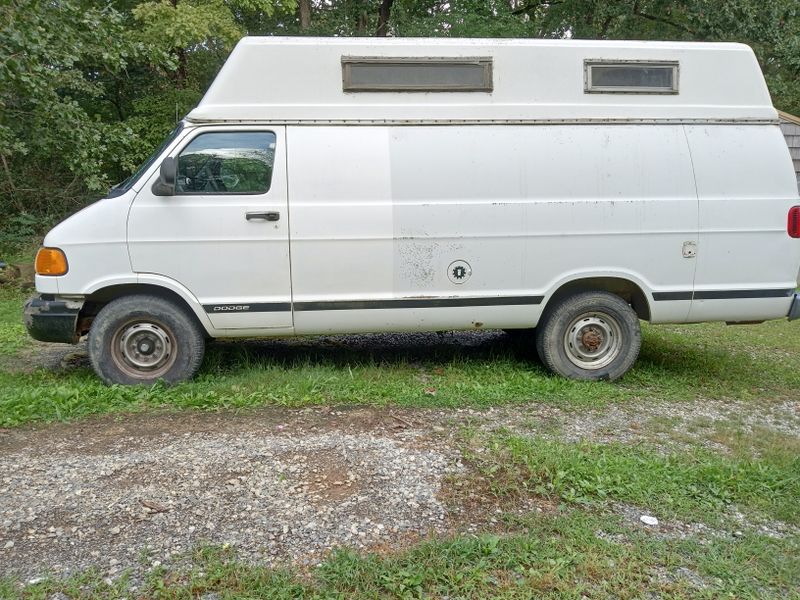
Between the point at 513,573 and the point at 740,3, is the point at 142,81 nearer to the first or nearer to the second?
the point at 740,3

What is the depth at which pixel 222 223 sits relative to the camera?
513 cm

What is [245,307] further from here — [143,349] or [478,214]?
[478,214]

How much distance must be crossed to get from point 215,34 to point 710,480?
465 inches

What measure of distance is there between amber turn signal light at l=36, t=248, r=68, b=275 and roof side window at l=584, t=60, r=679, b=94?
4455mm

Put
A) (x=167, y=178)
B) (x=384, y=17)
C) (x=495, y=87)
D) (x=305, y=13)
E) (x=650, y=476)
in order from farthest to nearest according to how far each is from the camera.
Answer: (x=384, y=17), (x=305, y=13), (x=495, y=87), (x=167, y=178), (x=650, y=476)

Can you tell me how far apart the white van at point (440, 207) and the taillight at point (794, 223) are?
0.06ft

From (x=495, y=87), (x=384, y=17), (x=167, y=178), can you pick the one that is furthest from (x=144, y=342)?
(x=384, y=17)

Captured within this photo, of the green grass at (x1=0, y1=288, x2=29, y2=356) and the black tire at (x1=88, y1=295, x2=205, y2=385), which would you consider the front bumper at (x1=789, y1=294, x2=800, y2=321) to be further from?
the green grass at (x1=0, y1=288, x2=29, y2=356)

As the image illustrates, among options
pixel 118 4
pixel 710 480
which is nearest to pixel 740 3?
pixel 118 4

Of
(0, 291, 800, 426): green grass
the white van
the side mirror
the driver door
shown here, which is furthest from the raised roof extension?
(0, 291, 800, 426): green grass

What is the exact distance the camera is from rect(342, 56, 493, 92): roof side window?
5.27 metres

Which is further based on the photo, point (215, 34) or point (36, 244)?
point (36, 244)

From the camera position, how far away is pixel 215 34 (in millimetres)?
12383

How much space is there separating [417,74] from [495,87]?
2.16 feet
